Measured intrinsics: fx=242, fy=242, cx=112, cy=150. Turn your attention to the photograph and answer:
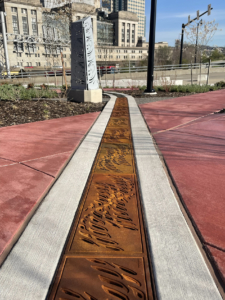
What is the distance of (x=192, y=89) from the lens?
1404 centimetres

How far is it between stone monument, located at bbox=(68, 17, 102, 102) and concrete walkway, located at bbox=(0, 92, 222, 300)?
7.00m

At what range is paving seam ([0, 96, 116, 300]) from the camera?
5.50 feet

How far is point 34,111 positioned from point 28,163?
4146mm

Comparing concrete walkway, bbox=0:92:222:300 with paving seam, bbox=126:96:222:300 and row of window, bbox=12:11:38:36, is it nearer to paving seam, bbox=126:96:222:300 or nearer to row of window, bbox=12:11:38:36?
paving seam, bbox=126:96:222:300

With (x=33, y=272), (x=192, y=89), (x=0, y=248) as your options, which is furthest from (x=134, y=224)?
(x=192, y=89)

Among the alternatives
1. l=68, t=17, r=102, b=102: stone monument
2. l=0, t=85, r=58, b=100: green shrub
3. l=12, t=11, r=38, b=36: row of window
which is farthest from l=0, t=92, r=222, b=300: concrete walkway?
l=12, t=11, r=38, b=36: row of window

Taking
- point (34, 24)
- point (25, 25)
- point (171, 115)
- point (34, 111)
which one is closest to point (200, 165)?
point (171, 115)

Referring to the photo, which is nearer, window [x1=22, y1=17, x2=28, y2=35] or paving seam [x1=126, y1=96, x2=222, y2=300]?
paving seam [x1=126, y1=96, x2=222, y2=300]

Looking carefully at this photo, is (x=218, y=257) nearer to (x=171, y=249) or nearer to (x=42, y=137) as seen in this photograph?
(x=171, y=249)

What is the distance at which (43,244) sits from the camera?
6.83 feet

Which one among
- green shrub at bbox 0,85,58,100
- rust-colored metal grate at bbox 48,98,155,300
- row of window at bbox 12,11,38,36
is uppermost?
row of window at bbox 12,11,38,36

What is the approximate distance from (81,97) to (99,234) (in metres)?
8.38

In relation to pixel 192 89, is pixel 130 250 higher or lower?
lower

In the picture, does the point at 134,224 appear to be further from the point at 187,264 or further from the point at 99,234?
the point at 187,264
